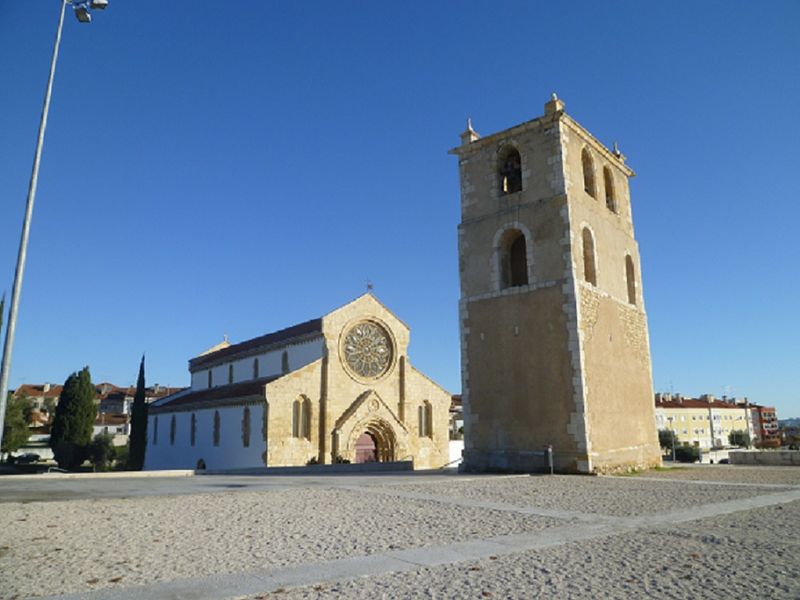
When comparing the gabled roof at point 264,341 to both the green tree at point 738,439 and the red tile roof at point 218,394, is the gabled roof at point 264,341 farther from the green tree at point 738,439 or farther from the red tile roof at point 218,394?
the green tree at point 738,439

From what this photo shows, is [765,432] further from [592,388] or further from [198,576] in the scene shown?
[198,576]

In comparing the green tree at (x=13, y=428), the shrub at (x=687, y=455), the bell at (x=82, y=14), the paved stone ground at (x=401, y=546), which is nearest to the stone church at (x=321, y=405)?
the green tree at (x=13, y=428)

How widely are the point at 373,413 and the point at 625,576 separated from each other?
32.6 meters

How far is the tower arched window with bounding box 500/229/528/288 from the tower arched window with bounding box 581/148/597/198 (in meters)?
3.39

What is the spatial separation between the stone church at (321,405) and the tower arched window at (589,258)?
2044 centimetres

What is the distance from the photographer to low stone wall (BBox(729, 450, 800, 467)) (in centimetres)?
2388

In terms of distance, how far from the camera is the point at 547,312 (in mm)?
19406

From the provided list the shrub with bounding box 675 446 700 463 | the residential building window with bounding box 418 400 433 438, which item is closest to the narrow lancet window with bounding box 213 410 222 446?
the residential building window with bounding box 418 400 433 438

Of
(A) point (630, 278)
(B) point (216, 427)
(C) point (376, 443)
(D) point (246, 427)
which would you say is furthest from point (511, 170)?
(B) point (216, 427)

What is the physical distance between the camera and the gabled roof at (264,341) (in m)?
39.3

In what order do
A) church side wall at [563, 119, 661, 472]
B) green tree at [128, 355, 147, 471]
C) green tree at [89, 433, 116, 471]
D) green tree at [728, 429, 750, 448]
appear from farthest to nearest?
green tree at [728, 429, 750, 448] → green tree at [89, 433, 116, 471] → green tree at [128, 355, 147, 471] → church side wall at [563, 119, 661, 472]

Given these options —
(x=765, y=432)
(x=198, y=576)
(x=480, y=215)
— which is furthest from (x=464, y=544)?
(x=765, y=432)

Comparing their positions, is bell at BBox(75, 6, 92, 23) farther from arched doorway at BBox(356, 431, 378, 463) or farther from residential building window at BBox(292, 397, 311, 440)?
arched doorway at BBox(356, 431, 378, 463)

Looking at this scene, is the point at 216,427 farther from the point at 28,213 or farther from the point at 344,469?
the point at 28,213
